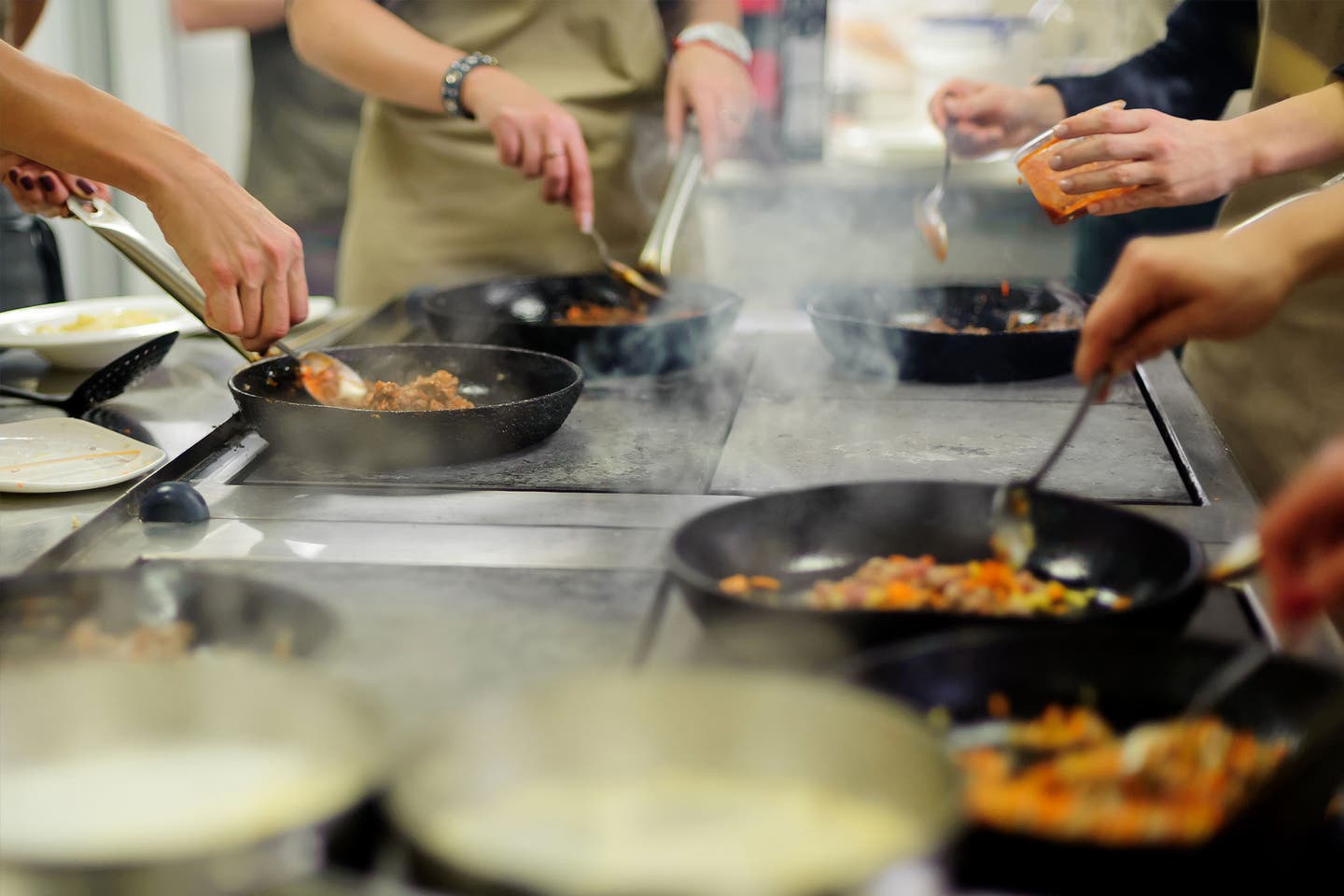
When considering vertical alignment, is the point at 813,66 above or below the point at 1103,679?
above

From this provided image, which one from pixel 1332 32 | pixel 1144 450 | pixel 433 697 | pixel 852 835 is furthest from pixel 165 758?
pixel 1332 32

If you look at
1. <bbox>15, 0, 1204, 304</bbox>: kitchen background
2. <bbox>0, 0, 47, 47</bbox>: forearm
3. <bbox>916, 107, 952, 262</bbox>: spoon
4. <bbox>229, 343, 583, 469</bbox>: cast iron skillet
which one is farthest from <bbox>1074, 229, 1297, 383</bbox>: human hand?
<bbox>15, 0, 1204, 304</bbox>: kitchen background

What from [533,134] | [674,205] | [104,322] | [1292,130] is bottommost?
[104,322]

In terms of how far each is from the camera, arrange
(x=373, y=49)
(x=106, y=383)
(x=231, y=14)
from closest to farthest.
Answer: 1. (x=106, y=383)
2. (x=373, y=49)
3. (x=231, y=14)

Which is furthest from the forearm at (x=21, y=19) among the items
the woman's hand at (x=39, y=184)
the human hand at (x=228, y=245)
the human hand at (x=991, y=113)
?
the human hand at (x=991, y=113)

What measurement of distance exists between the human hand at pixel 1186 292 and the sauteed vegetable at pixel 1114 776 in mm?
378

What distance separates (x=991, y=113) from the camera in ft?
6.69

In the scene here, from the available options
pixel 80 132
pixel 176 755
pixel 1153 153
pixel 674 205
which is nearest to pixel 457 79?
pixel 674 205

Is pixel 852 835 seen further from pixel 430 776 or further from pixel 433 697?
pixel 433 697

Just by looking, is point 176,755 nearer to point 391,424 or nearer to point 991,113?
point 391,424

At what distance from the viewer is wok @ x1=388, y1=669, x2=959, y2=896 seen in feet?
2.20

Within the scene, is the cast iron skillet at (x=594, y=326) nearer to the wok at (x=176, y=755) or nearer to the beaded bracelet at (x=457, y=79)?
the beaded bracelet at (x=457, y=79)

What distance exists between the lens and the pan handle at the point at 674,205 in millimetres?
2094

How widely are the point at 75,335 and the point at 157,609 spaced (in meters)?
0.99
